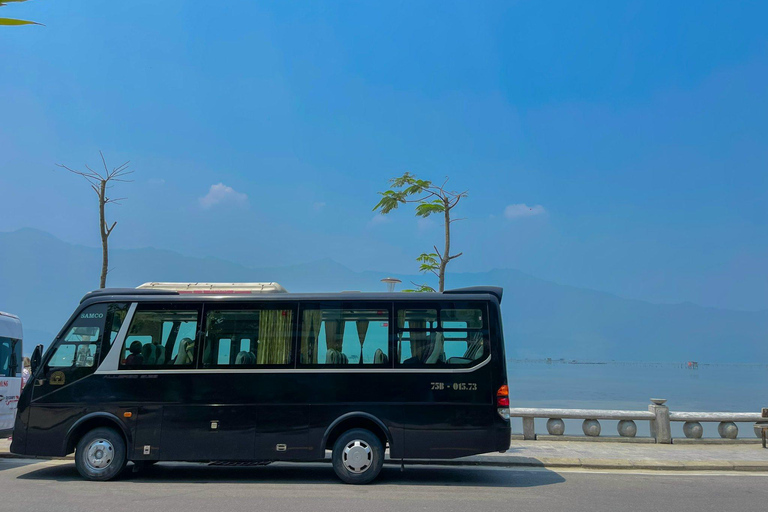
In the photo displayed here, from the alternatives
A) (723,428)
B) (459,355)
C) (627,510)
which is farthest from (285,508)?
(723,428)

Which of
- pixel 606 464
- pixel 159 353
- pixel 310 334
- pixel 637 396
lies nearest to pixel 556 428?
pixel 606 464

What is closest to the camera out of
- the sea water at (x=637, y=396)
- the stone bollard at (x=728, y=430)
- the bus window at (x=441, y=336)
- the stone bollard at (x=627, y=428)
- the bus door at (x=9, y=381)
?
the bus window at (x=441, y=336)

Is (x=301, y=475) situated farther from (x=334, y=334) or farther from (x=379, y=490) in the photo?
(x=334, y=334)

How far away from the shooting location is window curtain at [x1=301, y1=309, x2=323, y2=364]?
32.4ft

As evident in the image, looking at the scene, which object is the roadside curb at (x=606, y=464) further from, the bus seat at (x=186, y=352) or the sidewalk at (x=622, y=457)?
the bus seat at (x=186, y=352)

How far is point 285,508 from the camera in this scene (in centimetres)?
776

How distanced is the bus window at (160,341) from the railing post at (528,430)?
784 centimetres

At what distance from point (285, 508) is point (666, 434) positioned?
974cm

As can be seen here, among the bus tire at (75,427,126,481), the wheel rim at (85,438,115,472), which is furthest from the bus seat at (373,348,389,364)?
the wheel rim at (85,438,115,472)

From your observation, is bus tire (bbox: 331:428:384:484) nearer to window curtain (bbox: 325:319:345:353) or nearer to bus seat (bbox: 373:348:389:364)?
bus seat (bbox: 373:348:389:364)

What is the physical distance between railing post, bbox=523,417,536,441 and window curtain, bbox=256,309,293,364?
22.1 feet

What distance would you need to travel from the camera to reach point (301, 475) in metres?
10.5

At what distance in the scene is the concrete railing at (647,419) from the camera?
45.8ft

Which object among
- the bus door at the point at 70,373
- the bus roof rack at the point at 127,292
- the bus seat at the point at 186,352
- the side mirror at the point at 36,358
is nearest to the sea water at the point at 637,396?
the bus seat at the point at 186,352
